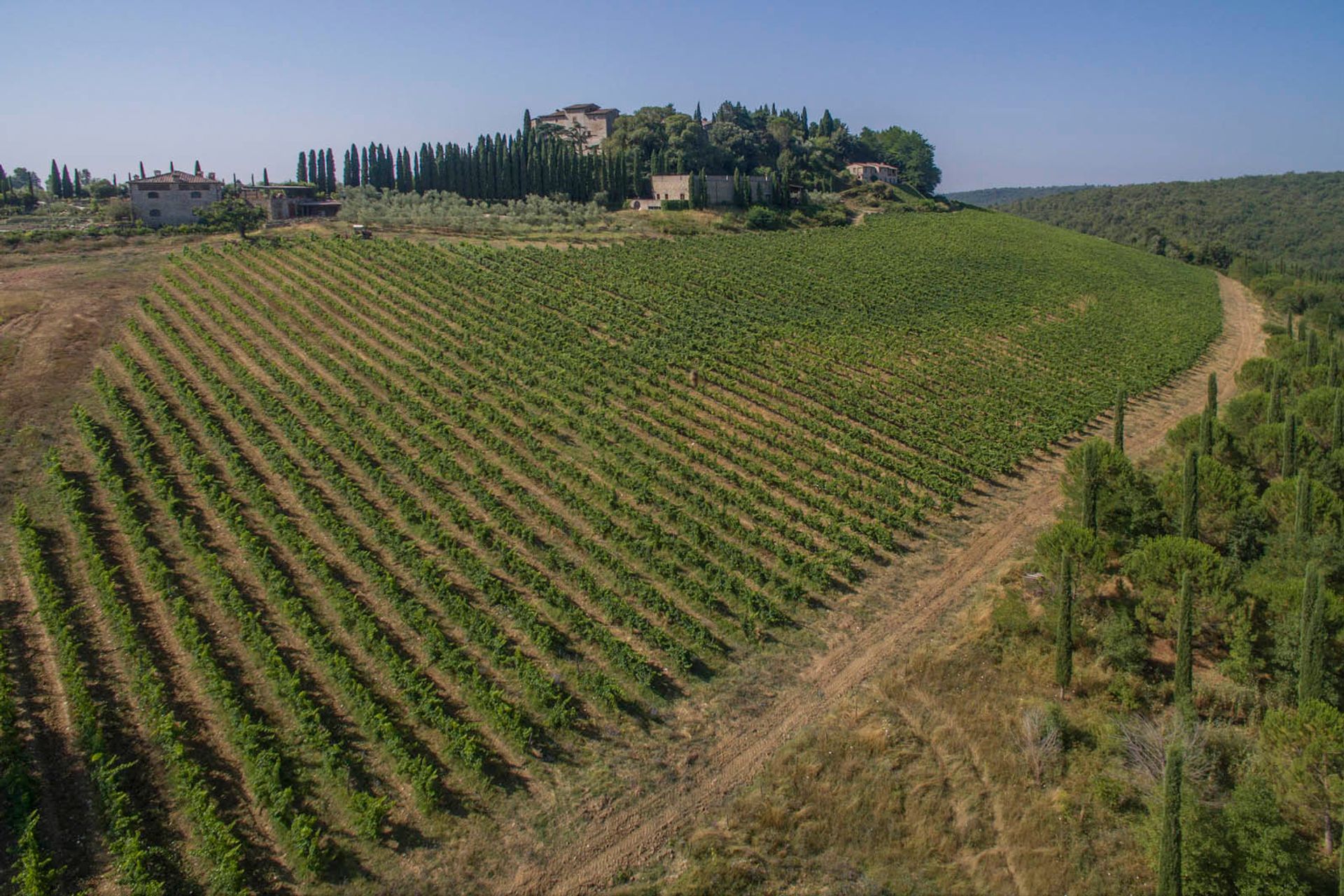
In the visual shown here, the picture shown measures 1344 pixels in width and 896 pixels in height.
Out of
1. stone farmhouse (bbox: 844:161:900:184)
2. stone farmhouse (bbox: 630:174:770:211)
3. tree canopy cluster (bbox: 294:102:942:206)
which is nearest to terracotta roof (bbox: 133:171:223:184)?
tree canopy cluster (bbox: 294:102:942:206)

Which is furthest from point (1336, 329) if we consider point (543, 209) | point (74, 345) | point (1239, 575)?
point (74, 345)

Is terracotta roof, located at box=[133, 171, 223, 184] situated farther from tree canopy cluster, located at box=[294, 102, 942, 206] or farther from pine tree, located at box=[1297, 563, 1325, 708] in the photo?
pine tree, located at box=[1297, 563, 1325, 708]

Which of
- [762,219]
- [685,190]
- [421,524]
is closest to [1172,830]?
[421,524]

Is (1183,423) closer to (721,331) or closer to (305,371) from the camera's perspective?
(721,331)

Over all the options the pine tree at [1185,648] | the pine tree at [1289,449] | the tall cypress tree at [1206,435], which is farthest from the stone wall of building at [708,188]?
the pine tree at [1185,648]

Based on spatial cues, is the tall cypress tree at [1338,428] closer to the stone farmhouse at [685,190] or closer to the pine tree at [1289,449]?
the pine tree at [1289,449]
